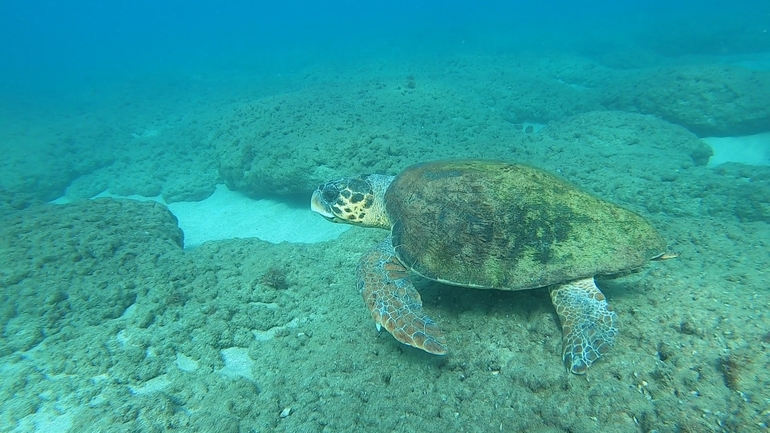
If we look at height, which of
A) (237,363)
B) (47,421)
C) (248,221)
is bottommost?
(248,221)

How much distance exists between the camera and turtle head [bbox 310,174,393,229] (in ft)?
15.3

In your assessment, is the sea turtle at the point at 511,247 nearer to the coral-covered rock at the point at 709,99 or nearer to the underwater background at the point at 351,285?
the underwater background at the point at 351,285

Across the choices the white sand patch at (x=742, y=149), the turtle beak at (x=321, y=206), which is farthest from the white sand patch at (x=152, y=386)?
the white sand patch at (x=742, y=149)

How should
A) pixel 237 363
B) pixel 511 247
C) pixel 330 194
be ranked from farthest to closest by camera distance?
1. pixel 330 194
2. pixel 237 363
3. pixel 511 247

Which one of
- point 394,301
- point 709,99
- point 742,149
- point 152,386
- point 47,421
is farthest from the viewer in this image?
point 709,99

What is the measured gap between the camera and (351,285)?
4.68 metres

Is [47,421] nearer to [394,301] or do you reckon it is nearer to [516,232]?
[394,301]

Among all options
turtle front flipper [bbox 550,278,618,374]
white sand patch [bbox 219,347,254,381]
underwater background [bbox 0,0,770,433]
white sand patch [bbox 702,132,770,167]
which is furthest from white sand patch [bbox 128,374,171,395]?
white sand patch [bbox 702,132,770,167]

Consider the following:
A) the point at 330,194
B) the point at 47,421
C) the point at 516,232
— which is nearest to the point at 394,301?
the point at 516,232

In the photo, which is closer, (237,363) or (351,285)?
(237,363)

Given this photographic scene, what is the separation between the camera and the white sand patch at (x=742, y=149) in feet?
28.5

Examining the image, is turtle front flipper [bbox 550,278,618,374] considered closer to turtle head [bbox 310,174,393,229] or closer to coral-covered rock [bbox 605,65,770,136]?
turtle head [bbox 310,174,393,229]

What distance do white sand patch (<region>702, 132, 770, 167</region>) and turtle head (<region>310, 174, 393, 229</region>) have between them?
9445mm

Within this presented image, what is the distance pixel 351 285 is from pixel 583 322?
2.90 meters
